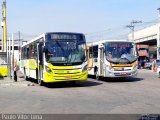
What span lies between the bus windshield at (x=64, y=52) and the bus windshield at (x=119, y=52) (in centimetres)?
436

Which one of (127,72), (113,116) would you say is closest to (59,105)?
(113,116)

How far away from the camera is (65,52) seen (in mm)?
21281

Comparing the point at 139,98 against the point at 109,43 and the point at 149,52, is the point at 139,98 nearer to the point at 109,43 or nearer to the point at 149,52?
the point at 109,43

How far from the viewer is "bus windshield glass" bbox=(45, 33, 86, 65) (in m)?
21.1

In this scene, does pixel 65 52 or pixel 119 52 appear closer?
pixel 65 52

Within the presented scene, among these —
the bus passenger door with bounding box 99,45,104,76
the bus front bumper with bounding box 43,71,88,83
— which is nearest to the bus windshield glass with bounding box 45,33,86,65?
the bus front bumper with bounding box 43,71,88,83

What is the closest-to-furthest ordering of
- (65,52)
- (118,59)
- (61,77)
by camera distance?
(61,77), (65,52), (118,59)

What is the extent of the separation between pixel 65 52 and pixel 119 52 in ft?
18.4

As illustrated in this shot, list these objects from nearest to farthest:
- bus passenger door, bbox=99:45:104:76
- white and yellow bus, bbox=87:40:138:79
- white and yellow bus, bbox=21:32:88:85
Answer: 1. white and yellow bus, bbox=21:32:88:85
2. white and yellow bus, bbox=87:40:138:79
3. bus passenger door, bbox=99:45:104:76

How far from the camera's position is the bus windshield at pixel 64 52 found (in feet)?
69.2

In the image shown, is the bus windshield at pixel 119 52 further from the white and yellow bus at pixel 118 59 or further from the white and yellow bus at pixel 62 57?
the white and yellow bus at pixel 62 57

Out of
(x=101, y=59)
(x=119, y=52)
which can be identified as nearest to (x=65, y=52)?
(x=119, y=52)

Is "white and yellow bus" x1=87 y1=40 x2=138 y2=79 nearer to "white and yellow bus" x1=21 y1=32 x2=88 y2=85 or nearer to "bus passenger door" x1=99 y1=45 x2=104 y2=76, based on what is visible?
"bus passenger door" x1=99 y1=45 x2=104 y2=76

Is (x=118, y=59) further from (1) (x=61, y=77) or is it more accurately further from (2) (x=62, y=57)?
(1) (x=61, y=77)
